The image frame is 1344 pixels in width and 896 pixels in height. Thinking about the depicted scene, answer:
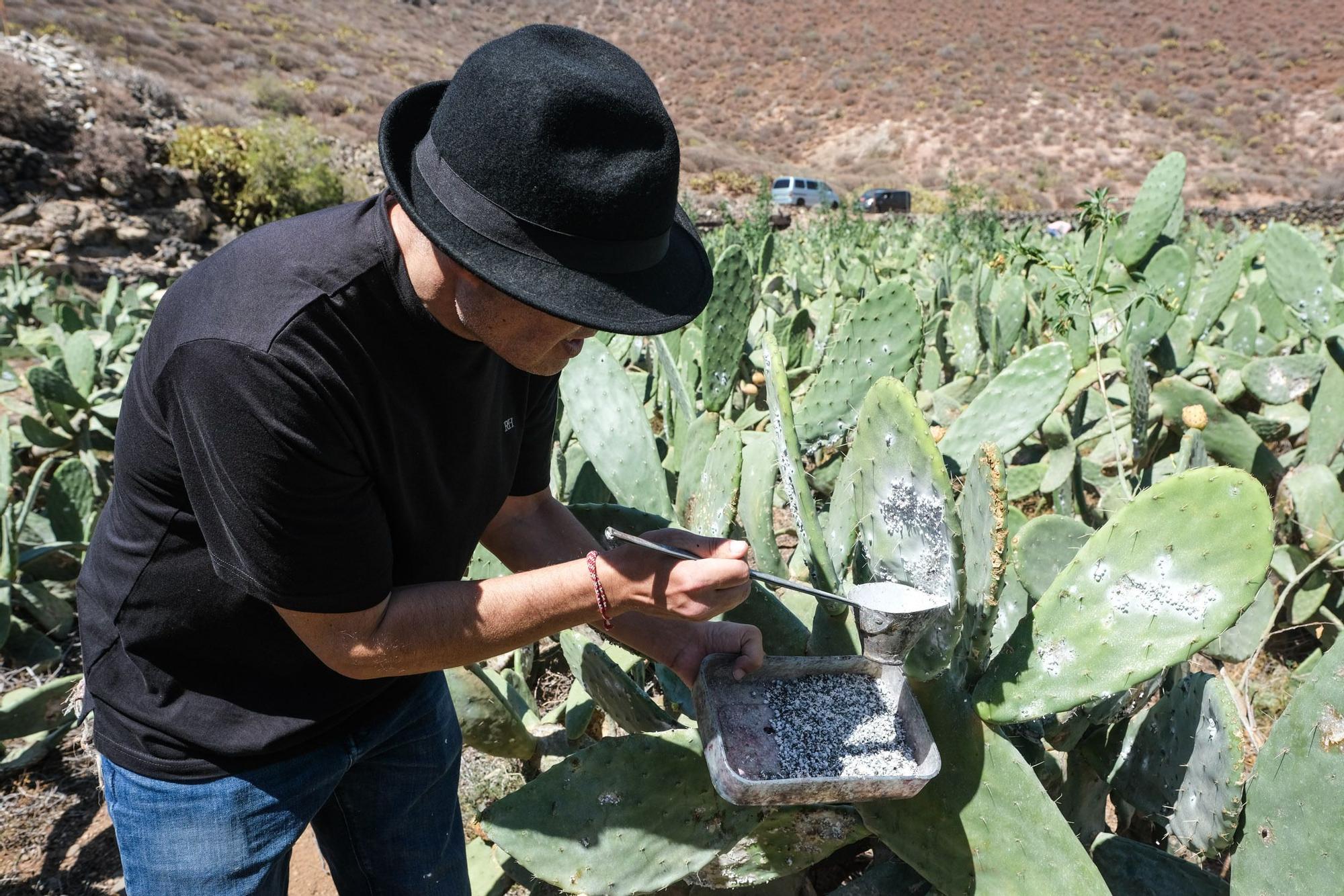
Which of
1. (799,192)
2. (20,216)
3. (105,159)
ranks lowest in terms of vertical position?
(799,192)

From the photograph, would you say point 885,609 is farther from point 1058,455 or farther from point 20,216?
point 20,216

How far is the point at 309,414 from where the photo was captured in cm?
94

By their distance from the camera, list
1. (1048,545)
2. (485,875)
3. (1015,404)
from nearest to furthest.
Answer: (1048,545) < (485,875) < (1015,404)

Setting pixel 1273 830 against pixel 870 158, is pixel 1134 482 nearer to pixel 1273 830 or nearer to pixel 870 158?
pixel 1273 830

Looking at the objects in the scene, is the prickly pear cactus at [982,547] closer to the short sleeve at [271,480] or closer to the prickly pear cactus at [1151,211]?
the short sleeve at [271,480]

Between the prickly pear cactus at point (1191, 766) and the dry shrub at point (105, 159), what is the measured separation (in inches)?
572

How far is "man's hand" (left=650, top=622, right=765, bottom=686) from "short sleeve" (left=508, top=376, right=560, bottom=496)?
35cm

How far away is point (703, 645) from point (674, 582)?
0.36 meters

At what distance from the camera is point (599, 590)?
1.10 meters

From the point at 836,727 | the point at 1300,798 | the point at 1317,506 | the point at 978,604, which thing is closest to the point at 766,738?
the point at 836,727

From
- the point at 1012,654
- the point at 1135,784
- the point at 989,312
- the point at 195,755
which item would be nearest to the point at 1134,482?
the point at 989,312

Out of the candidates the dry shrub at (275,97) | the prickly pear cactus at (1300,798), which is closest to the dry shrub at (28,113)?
the dry shrub at (275,97)

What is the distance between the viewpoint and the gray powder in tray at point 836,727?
4.14 feet

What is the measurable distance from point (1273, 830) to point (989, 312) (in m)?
3.11
